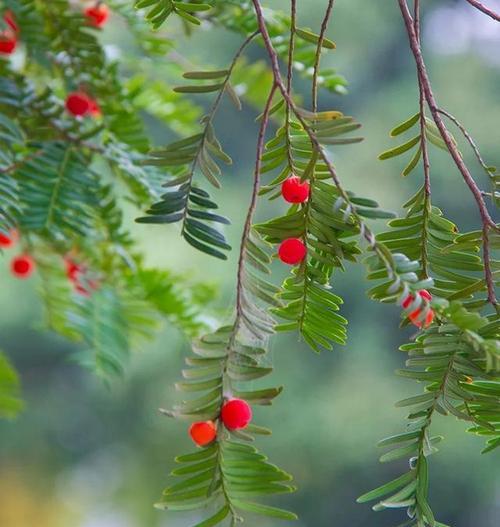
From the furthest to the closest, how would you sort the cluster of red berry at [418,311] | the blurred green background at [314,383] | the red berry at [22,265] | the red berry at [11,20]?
the blurred green background at [314,383] → the red berry at [22,265] → the red berry at [11,20] → the cluster of red berry at [418,311]

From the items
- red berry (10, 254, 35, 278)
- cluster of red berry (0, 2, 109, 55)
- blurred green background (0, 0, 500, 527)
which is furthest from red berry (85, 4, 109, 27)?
blurred green background (0, 0, 500, 527)

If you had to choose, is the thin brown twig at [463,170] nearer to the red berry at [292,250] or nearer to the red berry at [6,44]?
the red berry at [292,250]

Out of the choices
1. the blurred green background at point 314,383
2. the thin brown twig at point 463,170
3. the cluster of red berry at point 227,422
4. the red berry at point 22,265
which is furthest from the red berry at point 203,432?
the blurred green background at point 314,383

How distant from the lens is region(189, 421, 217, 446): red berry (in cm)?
33

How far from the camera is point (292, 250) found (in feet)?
1.16

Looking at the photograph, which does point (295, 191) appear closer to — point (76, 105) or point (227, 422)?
point (227, 422)

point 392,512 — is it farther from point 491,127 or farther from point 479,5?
point 479,5

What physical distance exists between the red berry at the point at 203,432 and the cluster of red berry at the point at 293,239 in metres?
0.07

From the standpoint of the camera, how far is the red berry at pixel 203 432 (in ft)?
1.08

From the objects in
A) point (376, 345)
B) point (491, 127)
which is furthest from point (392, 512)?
point (491, 127)

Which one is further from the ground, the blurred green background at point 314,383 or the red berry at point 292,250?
the red berry at point 292,250

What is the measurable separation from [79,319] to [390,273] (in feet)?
1.56

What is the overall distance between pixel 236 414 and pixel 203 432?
15mm

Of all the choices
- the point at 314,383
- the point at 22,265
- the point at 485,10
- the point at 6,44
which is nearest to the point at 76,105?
the point at 6,44
